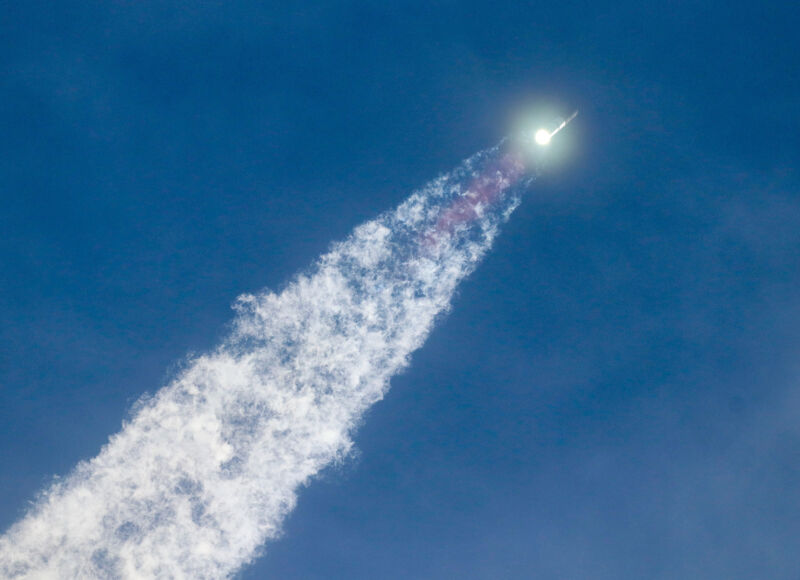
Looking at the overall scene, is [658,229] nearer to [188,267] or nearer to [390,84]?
[390,84]

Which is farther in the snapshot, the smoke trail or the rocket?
the rocket

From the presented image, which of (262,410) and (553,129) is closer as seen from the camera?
(262,410)

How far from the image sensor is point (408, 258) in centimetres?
2202

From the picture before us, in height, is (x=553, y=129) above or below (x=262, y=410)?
above

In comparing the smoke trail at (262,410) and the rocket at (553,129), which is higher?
the rocket at (553,129)

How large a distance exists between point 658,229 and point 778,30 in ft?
36.2

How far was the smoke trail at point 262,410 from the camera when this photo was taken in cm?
2122

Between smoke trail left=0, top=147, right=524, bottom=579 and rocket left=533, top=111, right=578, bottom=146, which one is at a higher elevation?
rocket left=533, top=111, right=578, bottom=146

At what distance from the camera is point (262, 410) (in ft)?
70.7

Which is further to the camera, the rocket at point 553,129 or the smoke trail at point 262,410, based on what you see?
the rocket at point 553,129

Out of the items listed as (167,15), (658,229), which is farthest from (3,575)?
(658,229)

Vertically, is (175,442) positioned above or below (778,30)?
below

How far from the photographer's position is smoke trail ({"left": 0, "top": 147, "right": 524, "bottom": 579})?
2122 centimetres

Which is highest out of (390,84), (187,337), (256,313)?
(390,84)
